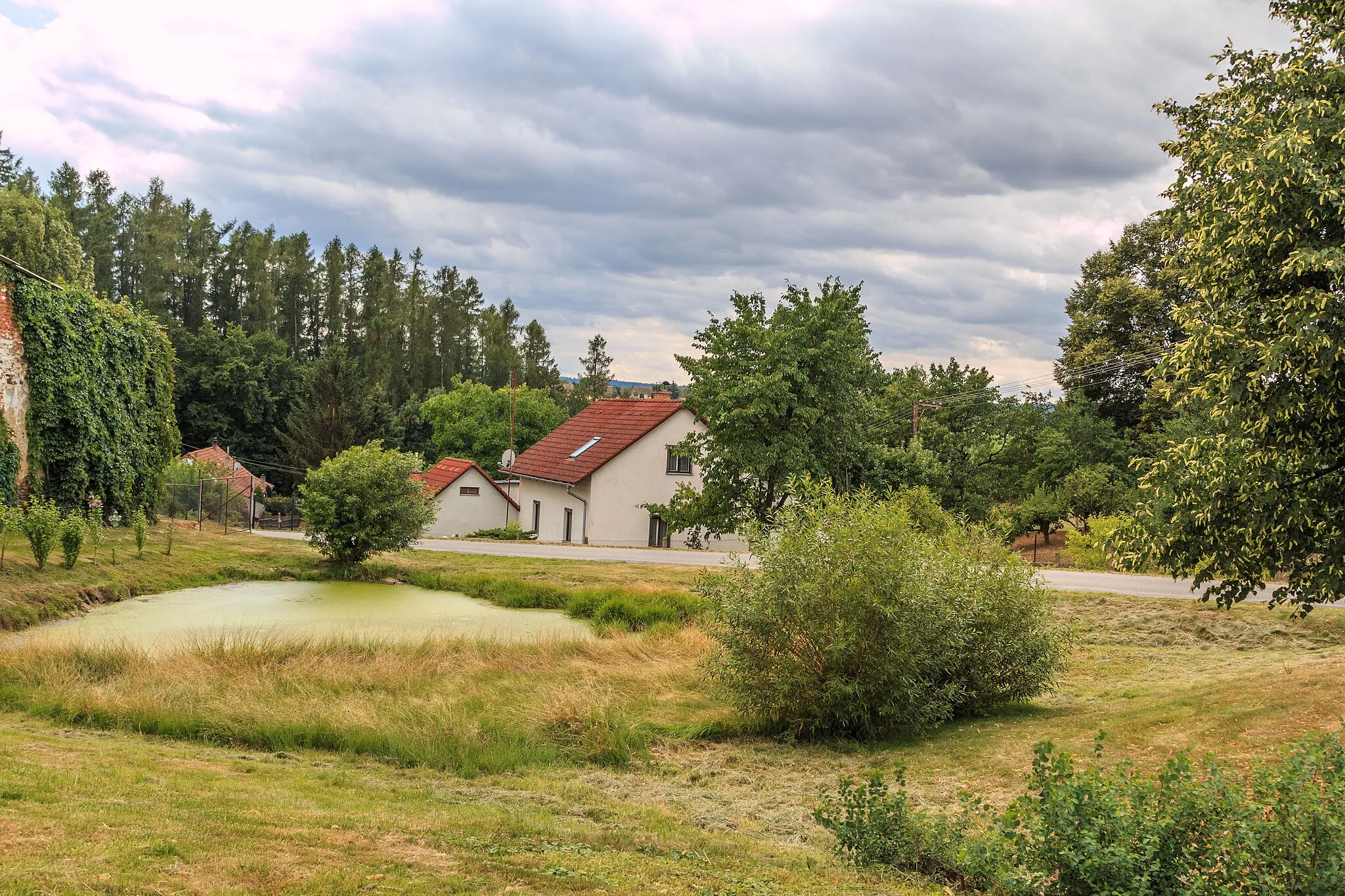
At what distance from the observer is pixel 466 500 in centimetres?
5412

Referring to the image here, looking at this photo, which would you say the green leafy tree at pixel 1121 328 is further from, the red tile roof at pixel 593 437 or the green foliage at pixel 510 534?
the green foliage at pixel 510 534

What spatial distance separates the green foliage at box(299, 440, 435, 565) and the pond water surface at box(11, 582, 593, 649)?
1.56 meters

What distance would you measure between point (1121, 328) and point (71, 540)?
45114 mm

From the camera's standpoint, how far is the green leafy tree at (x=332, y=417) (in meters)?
62.4

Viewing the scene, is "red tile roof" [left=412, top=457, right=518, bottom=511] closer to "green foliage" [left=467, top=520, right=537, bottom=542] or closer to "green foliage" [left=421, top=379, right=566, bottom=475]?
"green foliage" [left=467, top=520, right=537, bottom=542]

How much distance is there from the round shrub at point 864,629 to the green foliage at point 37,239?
4452cm

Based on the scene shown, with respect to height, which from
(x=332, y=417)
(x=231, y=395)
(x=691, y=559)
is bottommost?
(x=691, y=559)

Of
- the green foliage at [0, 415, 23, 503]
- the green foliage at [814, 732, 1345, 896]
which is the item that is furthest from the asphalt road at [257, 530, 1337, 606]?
the green foliage at [0, 415, 23, 503]

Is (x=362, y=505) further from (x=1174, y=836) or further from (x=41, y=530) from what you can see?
(x=1174, y=836)

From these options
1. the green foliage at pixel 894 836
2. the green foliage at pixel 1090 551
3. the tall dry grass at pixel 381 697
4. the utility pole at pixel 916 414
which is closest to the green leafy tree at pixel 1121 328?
the utility pole at pixel 916 414

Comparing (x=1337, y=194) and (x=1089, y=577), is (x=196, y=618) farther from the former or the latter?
(x=1089, y=577)

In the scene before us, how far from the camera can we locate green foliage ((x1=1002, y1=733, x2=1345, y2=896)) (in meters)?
5.25

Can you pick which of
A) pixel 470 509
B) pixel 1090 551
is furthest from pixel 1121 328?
pixel 470 509

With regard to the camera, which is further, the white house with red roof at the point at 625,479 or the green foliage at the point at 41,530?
the white house with red roof at the point at 625,479
